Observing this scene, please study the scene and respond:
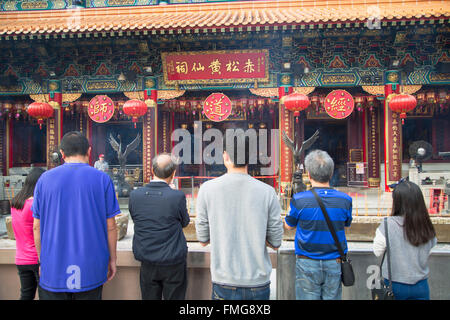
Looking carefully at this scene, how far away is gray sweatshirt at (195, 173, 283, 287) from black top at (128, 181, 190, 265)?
33cm

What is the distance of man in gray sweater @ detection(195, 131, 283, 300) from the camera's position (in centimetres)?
182

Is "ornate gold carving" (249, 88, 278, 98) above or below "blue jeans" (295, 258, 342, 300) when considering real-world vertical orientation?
above

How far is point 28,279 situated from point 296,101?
6357mm

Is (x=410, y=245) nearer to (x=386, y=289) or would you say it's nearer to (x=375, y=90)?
(x=386, y=289)

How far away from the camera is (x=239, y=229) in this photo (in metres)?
1.84

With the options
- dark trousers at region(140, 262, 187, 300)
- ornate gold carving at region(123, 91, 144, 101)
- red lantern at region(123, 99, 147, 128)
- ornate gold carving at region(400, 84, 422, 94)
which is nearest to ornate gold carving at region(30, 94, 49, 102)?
ornate gold carving at region(123, 91, 144, 101)

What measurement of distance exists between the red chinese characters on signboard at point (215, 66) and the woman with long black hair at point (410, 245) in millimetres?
6414

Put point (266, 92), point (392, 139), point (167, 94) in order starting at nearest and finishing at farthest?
1. point (392, 139)
2. point (266, 92)
3. point (167, 94)

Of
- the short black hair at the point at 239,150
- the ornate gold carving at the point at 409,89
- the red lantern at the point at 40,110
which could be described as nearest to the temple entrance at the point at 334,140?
the ornate gold carving at the point at 409,89

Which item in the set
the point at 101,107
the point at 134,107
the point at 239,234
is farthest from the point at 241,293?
the point at 101,107

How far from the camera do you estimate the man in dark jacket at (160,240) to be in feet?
6.81

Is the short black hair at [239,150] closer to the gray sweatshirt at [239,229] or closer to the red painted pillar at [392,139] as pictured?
the gray sweatshirt at [239,229]

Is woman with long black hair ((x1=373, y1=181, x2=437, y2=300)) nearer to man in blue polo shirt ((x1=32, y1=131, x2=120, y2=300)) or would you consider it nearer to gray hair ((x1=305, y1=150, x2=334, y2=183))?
gray hair ((x1=305, y1=150, x2=334, y2=183))

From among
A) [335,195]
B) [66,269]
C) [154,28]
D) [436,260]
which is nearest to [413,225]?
[335,195]
